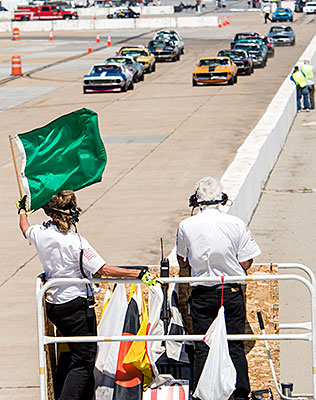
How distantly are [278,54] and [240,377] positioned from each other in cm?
4850

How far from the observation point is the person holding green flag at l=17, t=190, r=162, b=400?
653 centimetres

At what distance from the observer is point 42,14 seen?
8950cm

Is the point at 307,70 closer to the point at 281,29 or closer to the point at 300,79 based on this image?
the point at 300,79

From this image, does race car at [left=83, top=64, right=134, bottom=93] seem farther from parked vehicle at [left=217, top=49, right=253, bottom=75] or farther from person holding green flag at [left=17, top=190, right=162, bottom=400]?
person holding green flag at [left=17, top=190, right=162, bottom=400]

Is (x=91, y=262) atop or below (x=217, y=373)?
atop

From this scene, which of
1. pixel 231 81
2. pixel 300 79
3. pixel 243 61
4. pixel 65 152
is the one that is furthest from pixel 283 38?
pixel 65 152

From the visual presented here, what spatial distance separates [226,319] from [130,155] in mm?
15755

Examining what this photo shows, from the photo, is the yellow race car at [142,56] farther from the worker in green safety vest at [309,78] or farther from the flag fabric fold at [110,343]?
the flag fabric fold at [110,343]

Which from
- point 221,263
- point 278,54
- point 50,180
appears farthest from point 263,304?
point 278,54

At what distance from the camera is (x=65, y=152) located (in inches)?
287

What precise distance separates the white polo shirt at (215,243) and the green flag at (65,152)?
3.56 feet

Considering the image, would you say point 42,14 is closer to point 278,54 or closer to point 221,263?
point 278,54

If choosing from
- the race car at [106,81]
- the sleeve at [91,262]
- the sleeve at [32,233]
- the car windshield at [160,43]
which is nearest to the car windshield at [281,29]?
the car windshield at [160,43]

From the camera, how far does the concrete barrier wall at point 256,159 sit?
555 inches
